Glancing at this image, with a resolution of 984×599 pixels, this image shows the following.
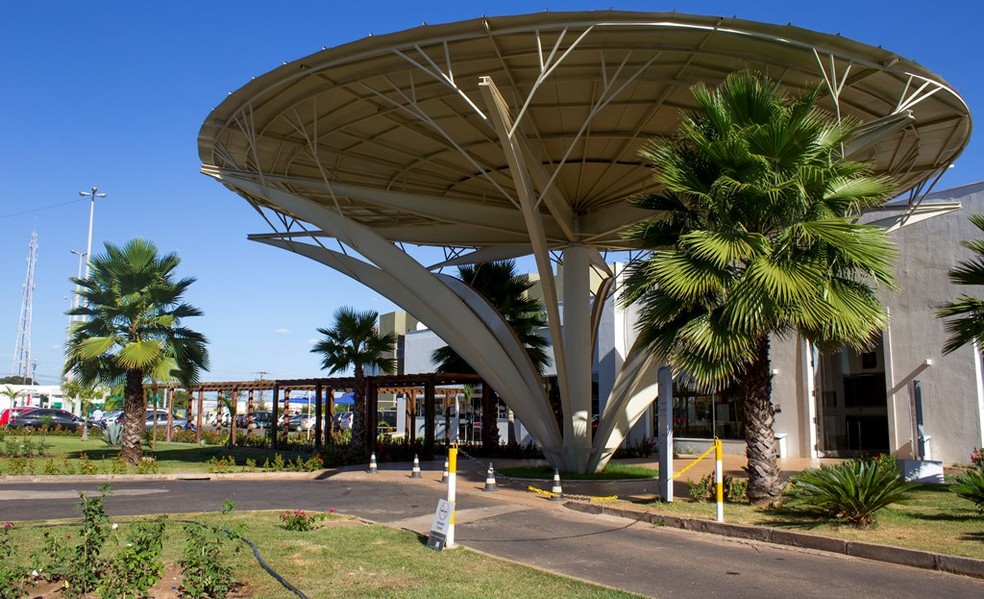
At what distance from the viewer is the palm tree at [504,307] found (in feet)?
105

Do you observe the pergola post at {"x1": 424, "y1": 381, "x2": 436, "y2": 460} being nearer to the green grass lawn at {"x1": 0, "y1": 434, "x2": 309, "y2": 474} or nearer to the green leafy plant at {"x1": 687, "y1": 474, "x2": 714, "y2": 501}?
the green grass lawn at {"x1": 0, "y1": 434, "x2": 309, "y2": 474}

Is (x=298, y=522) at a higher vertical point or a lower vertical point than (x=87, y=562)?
lower

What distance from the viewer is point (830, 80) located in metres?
18.3

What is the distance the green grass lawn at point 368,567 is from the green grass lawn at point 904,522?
17.1ft

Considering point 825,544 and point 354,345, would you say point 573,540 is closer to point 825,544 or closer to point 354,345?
point 825,544

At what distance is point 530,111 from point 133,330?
15.9 metres

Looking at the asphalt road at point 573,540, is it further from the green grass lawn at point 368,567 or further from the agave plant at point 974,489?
the agave plant at point 974,489

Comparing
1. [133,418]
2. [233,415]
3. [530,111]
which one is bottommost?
[233,415]

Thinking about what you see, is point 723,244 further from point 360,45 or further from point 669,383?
point 360,45

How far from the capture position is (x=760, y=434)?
15.1m

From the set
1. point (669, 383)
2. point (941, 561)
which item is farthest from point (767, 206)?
point (941, 561)

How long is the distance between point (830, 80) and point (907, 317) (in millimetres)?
10848

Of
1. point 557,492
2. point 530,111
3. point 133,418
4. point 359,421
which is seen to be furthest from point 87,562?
point 359,421

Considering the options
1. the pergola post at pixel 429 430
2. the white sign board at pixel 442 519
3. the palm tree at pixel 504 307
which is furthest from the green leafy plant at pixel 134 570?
the palm tree at pixel 504 307
